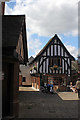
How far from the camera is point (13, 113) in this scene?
592 cm

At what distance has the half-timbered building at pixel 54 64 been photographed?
60.3ft

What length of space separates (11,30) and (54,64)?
12680 millimetres

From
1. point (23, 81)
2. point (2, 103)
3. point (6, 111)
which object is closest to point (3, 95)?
point (2, 103)

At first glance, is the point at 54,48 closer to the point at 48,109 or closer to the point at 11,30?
the point at 48,109

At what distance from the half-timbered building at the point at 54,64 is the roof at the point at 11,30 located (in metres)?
10.8

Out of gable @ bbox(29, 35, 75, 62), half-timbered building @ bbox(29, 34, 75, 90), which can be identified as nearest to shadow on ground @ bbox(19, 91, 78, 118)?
half-timbered building @ bbox(29, 34, 75, 90)

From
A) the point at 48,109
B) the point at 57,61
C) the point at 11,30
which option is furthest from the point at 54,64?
the point at 11,30

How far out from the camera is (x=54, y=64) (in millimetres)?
18516

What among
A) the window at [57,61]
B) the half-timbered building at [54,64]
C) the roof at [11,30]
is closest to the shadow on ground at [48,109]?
the roof at [11,30]

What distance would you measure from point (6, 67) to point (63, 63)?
44.2 feet

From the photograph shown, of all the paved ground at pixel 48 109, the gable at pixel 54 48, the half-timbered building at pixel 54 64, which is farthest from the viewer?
the gable at pixel 54 48

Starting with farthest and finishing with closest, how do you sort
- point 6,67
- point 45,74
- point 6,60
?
Result: point 45,74, point 6,67, point 6,60

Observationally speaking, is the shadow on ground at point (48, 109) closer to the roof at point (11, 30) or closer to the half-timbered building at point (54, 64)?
the roof at point (11, 30)

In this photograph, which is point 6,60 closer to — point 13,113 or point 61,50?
point 13,113
